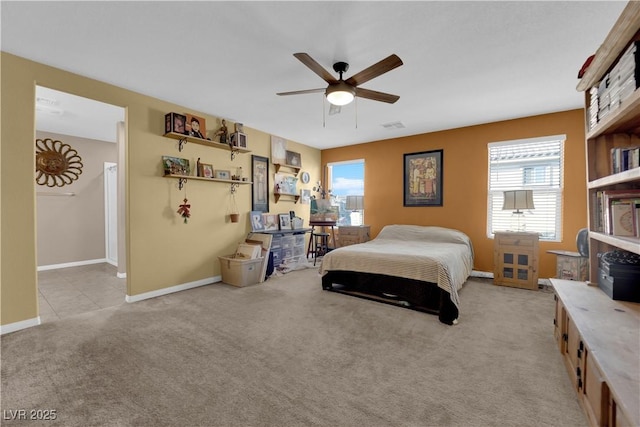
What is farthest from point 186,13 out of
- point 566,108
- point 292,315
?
point 566,108

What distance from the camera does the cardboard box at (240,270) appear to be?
4.07 metres

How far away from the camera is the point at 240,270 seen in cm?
406

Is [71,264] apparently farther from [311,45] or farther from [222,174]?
[311,45]

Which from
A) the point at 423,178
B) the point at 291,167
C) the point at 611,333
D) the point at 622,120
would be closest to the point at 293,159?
the point at 291,167

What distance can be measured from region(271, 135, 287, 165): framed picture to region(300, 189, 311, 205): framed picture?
2.90 feet

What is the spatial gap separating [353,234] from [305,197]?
1.43 m

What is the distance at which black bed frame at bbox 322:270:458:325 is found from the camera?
9.11 ft

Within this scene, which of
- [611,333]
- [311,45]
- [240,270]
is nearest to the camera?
Answer: [611,333]

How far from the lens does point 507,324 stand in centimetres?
269

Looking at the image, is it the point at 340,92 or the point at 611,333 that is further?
the point at 340,92

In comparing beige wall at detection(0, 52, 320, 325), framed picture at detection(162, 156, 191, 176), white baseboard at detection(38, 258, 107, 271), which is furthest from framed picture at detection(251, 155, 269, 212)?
white baseboard at detection(38, 258, 107, 271)

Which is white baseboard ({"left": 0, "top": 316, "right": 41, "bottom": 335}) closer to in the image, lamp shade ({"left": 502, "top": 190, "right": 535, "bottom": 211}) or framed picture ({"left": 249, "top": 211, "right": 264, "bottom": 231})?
framed picture ({"left": 249, "top": 211, "right": 264, "bottom": 231})

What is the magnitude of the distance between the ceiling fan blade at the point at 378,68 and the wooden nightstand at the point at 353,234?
133 inches

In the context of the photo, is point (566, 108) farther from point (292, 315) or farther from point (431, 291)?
point (292, 315)
